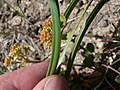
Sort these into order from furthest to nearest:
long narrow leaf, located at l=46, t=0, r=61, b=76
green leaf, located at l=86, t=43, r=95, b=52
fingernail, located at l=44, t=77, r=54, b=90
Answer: green leaf, located at l=86, t=43, r=95, b=52 < fingernail, located at l=44, t=77, r=54, b=90 < long narrow leaf, located at l=46, t=0, r=61, b=76

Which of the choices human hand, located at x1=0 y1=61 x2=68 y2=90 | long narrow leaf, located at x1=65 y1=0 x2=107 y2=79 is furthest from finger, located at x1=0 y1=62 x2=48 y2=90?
long narrow leaf, located at x1=65 y1=0 x2=107 y2=79

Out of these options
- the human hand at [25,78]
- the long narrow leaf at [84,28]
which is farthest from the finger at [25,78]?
the long narrow leaf at [84,28]

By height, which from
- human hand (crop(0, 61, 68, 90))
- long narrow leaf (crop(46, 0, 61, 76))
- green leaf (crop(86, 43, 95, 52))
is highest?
long narrow leaf (crop(46, 0, 61, 76))

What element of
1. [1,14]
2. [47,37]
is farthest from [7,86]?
[1,14]

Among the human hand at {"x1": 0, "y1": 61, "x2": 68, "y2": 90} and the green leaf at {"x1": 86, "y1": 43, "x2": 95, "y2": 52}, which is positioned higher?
the green leaf at {"x1": 86, "y1": 43, "x2": 95, "y2": 52}

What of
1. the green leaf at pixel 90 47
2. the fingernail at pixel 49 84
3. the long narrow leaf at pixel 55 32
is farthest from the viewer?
the green leaf at pixel 90 47

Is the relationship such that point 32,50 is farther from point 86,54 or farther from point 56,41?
point 56,41

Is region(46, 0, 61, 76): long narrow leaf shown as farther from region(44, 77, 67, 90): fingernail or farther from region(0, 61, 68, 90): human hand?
region(0, 61, 68, 90): human hand

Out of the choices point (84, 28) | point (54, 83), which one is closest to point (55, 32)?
point (84, 28)

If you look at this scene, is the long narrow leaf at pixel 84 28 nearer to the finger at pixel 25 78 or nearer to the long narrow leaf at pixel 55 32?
the long narrow leaf at pixel 55 32
